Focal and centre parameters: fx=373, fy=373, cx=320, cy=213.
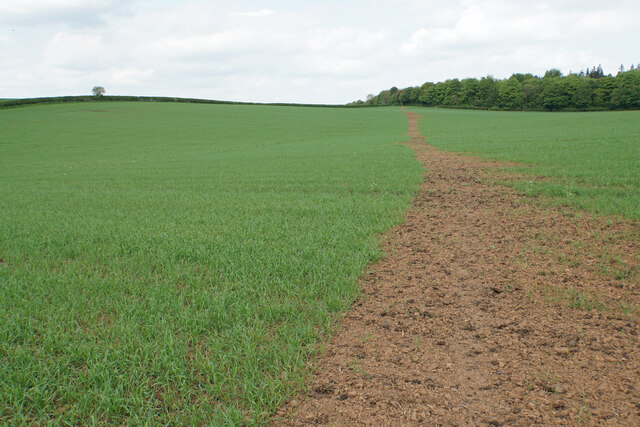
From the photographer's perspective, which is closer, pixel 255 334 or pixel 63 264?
pixel 255 334

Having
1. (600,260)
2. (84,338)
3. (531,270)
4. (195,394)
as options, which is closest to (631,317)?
(531,270)

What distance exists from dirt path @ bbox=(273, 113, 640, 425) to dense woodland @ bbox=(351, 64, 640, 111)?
90114mm

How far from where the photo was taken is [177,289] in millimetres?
5043

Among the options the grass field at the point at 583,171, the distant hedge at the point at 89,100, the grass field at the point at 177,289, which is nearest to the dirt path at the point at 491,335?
the grass field at the point at 177,289

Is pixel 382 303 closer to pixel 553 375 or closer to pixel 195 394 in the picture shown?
pixel 553 375

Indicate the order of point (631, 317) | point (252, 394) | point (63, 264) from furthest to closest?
point (63, 264) → point (631, 317) → point (252, 394)

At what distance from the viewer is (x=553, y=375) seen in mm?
3318

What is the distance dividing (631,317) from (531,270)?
138 centimetres

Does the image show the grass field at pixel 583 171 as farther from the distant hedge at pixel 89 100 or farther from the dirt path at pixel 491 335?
the distant hedge at pixel 89 100

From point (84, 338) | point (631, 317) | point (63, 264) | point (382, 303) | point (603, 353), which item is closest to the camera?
point (603, 353)

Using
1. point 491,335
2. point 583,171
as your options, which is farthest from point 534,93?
point 491,335

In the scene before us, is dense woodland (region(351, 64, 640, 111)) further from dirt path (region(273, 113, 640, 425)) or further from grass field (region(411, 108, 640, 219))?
dirt path (region(273, 113, 640, 425))

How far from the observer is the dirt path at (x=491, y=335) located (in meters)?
3.00

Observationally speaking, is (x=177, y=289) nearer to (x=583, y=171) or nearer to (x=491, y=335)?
(x=491, y=335)
